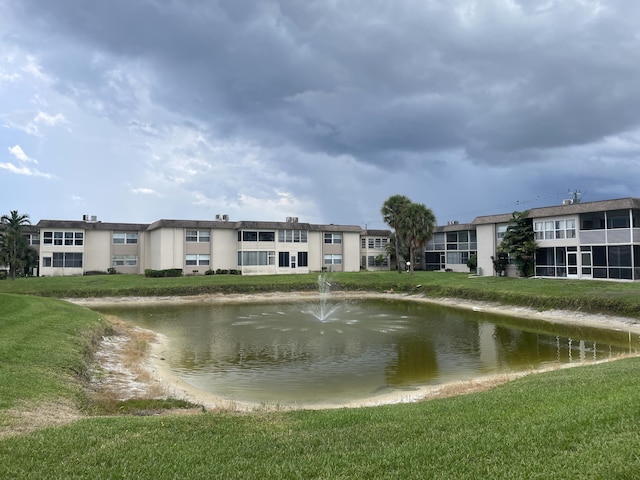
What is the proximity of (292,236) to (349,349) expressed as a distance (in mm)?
42405

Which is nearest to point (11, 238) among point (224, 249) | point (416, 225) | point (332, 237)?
point (224, 249)

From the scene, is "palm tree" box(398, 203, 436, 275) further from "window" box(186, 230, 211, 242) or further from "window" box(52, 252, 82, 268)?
"window" box(52, 252, 82, 268)

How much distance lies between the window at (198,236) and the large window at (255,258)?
15.3ft

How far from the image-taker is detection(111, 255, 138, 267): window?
200 feet

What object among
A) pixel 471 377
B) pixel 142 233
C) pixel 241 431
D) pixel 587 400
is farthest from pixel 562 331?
pixel 142 233

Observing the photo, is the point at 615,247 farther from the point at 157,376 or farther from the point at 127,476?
the point at 127,476

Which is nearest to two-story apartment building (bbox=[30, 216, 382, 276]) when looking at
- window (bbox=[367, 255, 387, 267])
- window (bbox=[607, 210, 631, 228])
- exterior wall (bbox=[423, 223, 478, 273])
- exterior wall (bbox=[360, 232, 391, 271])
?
exterior wall (bbox=[360, 232, 391, 271])

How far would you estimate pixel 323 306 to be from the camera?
4169 centimetres

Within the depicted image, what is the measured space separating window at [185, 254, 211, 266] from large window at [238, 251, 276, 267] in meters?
4.08

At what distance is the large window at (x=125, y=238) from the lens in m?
61.1

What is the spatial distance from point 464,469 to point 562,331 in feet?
81.9

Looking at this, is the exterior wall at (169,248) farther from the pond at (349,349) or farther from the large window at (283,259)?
the pond at (349,349)

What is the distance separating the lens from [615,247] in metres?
39.4

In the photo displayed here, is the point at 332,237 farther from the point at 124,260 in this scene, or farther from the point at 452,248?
the point at 124,260
